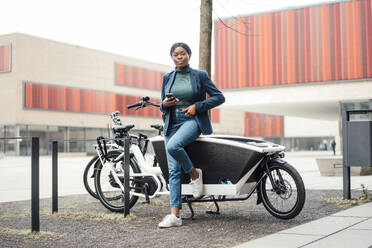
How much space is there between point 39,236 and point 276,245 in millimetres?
2170

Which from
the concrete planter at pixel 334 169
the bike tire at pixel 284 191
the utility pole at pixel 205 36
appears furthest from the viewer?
the concrete planter at pixel 334 169

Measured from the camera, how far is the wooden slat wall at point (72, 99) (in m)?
49.8

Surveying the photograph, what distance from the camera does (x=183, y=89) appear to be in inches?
209

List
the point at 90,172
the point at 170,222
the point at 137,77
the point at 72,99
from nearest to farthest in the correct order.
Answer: the point at 170,222 → the point at 90,172 → the point at 72,99 → the point at 137,77

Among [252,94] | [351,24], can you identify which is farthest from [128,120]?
[351,24]

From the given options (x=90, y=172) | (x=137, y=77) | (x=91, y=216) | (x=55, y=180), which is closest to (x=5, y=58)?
(x=137, y=77)

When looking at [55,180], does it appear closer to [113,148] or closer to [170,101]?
[113,148]

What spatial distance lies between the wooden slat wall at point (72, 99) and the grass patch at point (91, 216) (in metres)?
45.1

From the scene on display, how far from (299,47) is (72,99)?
97.5ft

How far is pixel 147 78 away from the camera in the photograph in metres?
63.9

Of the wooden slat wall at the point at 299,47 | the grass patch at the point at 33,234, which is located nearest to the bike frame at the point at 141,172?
the grass patch at the point at 33,234

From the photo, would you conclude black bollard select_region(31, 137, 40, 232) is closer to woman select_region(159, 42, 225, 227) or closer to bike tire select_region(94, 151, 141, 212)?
woman select_region(159, 42, 225, 227)

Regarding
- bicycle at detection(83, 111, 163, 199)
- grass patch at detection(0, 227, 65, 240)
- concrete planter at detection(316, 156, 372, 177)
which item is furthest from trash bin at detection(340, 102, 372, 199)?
concrete planter at detection(316, 156, 372, 177)

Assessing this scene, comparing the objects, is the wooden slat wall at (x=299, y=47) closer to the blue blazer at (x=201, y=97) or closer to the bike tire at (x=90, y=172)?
the bike tire at (x=90, y=172)
